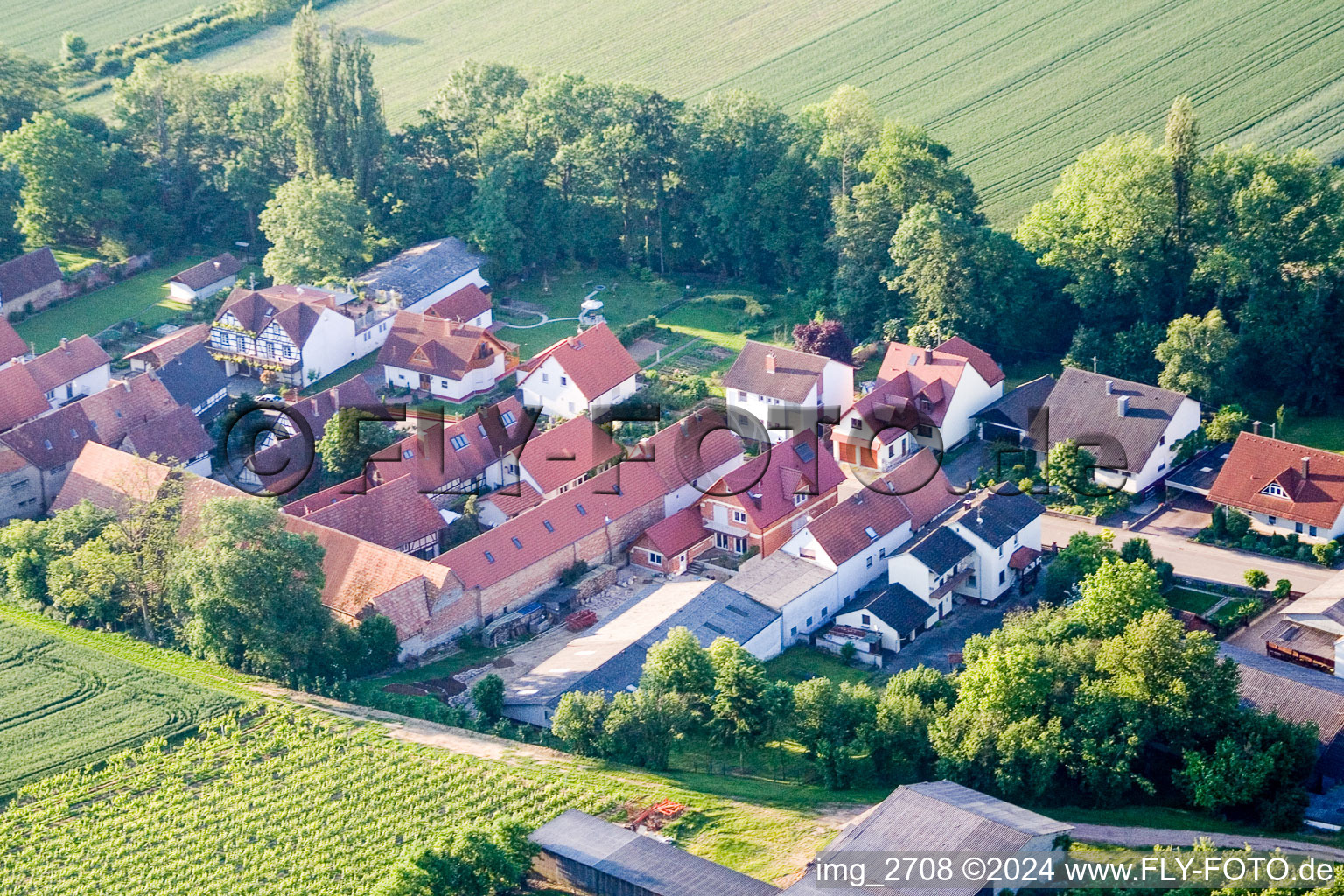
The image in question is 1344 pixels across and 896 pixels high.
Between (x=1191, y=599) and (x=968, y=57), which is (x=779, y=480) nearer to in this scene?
(x=1191, y=599)

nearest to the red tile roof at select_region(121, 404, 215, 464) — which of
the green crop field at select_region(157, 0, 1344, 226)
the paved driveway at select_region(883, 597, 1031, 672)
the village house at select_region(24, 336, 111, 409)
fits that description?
the village house at select_region(24, 336, 111, 409)

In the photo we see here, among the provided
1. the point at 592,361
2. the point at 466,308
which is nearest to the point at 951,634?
the point at 592,361

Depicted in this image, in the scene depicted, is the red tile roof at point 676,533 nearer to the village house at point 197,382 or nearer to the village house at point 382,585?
the village house at point 382,585

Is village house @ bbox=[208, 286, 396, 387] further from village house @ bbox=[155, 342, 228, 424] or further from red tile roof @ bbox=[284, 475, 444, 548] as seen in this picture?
red tile roof @ bbox=[284, 475, 444, 548]

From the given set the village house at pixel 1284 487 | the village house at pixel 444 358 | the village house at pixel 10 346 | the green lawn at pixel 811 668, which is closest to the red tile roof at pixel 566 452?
the village house at pixel 444 358

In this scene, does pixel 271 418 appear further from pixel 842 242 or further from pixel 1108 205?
pixel 1108 205

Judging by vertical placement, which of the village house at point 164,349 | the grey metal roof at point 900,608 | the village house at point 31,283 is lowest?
the grey metal roof at point 900,608
